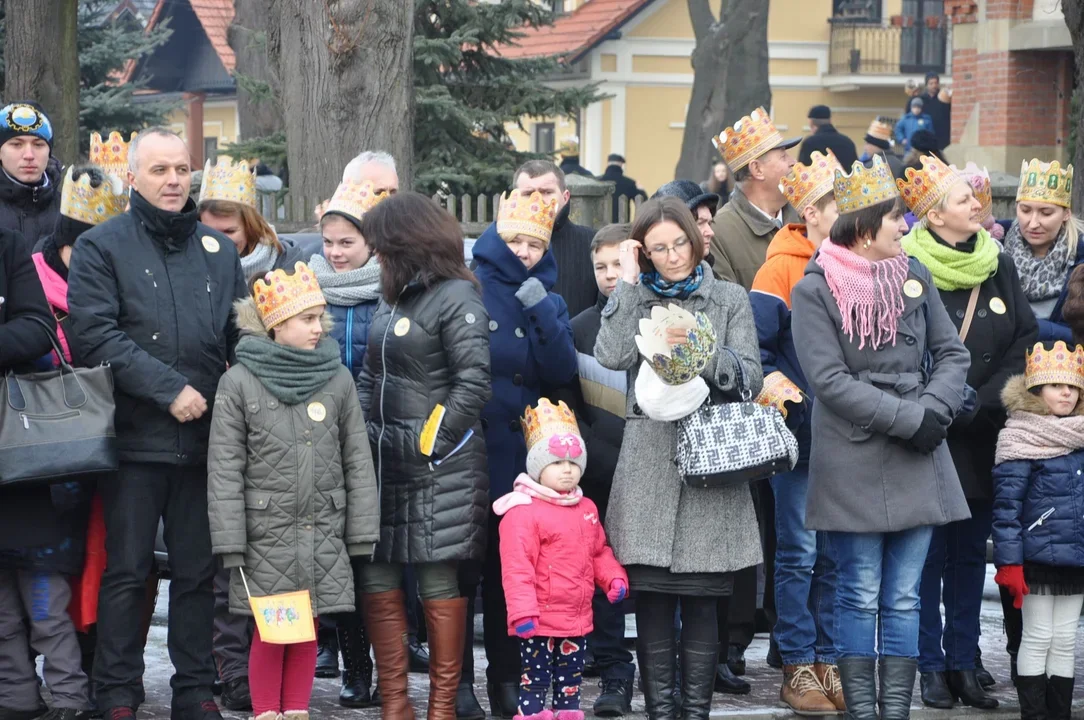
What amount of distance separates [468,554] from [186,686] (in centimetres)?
117

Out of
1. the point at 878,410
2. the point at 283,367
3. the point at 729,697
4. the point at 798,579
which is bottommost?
the point at 729,697

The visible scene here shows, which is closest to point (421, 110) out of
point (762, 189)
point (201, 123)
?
point (762, 189)

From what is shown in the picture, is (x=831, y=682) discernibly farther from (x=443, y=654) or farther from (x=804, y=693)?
(x=443, y=654)

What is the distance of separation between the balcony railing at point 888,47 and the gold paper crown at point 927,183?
3468cm

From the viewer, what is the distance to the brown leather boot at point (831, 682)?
671cm

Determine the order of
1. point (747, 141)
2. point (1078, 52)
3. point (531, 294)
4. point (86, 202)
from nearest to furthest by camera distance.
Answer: point (531, 294) → point (86, 202) → point (747, 141) → point (1078, 52)

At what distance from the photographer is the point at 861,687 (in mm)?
6238

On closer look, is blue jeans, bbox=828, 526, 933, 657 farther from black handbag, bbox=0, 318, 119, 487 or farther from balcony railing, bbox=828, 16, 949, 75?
balcony railing, bbox=828, 16, 949, 75

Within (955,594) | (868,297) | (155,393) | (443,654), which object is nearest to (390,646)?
(443,654)

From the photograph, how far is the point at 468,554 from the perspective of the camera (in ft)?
20.1

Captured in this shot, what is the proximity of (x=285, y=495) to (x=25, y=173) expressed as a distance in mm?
2498

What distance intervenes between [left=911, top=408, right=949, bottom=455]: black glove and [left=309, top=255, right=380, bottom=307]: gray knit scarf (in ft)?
7.29

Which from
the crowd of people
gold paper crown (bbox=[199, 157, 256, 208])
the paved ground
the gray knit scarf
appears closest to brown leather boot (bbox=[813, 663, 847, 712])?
the crowd of people

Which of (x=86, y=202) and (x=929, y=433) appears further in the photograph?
(x=86, y=202)
